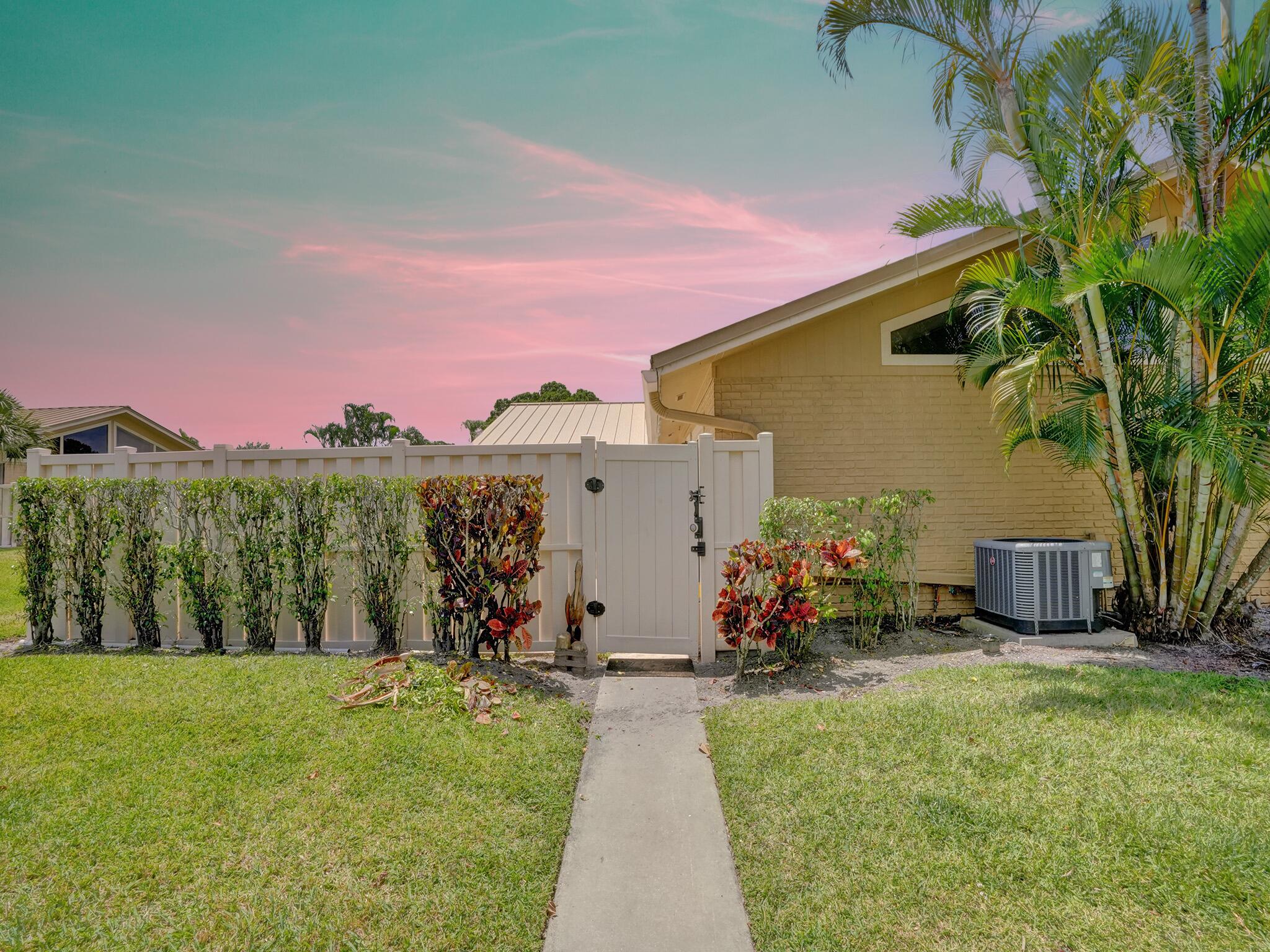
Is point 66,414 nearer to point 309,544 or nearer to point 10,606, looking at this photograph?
point 10,606

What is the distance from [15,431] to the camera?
67.5 ft

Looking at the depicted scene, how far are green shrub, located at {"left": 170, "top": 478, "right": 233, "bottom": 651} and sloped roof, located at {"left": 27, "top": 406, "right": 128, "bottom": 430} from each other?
21957 millimetres

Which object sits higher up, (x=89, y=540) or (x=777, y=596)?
(x=89, y=540)

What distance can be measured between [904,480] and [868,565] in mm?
1720

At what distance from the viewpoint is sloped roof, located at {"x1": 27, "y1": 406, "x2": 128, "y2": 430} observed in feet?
73.9

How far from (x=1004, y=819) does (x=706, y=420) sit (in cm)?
510

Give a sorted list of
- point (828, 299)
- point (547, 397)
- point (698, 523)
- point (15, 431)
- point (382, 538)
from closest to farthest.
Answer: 1. point (382, 538)
2. point (698, 523)
3. point (828, 299)
4. point (15, 431)
5. point (547, 397)

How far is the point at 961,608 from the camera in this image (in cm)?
806

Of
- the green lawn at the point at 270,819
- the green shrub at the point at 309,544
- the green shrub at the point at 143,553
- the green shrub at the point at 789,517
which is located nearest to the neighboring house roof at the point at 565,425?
the green shrub at the point at 789,517

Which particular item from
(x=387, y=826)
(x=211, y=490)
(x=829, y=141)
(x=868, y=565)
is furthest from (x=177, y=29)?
(x=868, y=565)

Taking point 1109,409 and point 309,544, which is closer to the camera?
point 309,544

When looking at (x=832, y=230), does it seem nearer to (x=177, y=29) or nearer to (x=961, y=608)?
(x=961, y=608)

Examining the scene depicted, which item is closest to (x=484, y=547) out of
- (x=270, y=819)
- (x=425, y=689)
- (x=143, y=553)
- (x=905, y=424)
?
(x=425, y=689)

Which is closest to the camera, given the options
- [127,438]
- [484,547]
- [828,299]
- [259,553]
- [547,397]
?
[484,547]
